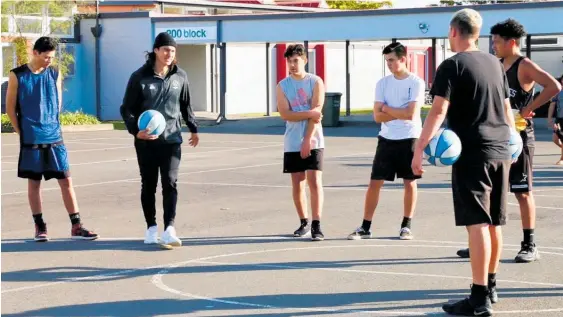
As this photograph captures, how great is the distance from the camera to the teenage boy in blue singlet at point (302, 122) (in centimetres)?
1105

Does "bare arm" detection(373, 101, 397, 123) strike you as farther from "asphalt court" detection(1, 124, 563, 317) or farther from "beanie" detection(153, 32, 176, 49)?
"beanie" detection(153, 32, 176, 49)

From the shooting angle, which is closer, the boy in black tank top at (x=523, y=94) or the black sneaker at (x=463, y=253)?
the boy in black tank top at (x=523, y=94)

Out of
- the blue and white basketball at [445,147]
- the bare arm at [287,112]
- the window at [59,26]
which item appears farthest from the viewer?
the window at [59,26]

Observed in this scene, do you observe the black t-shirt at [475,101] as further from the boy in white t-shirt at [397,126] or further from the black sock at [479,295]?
the boy in white t-shirt at [397,126]

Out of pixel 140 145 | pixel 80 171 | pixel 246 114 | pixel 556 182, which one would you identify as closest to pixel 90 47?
pixel 246 114

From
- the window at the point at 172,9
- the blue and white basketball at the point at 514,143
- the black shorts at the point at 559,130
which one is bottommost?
the black shorts at the point at 559,130

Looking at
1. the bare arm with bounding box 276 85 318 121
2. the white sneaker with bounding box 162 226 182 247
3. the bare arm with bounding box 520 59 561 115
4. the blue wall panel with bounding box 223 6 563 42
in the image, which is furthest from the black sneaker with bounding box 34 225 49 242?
the blue wall panel with bounding box 223 6 563 42

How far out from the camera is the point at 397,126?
10.9 metres

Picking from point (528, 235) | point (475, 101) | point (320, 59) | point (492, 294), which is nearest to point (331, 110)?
point (320, 59)

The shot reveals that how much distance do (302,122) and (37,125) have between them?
2752 millimetres

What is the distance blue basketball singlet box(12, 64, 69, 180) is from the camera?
36.3 ft

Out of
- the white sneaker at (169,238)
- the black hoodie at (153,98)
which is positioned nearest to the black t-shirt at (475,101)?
the white sneaker at (169,238)

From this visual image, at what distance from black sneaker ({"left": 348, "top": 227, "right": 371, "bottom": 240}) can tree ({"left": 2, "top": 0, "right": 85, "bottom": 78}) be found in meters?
27.0

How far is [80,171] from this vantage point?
19828 millimetres
